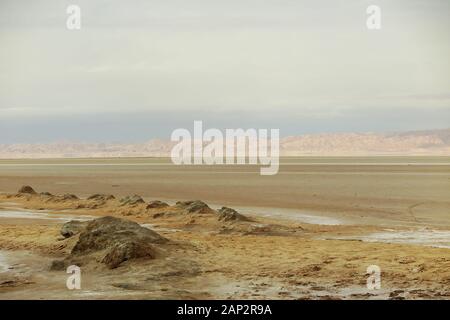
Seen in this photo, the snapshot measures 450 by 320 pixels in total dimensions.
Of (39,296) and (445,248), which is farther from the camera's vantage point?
(445,248)

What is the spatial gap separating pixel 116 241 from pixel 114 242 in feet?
0.13

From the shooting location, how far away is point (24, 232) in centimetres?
1441

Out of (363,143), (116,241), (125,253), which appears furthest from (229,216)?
(363,143)

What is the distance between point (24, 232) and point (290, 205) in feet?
35.1

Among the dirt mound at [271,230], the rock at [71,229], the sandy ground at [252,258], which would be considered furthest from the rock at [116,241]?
the dirt mound at [271,230]

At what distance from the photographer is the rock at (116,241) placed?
10234 millimetres

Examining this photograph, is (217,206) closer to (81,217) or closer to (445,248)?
(81,217)

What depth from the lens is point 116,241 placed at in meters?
10.9

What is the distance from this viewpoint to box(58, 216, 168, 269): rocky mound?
10242 millimetres

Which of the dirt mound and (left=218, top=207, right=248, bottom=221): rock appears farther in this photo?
(left=218, top=207, right=248, bottom=221): rock

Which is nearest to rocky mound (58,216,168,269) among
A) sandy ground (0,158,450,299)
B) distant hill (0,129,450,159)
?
sandy ground (0,158,450,299)

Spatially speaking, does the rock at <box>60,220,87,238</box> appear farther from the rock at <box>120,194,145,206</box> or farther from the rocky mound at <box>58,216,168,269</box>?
the rock at <box>120,194,145,206</box>

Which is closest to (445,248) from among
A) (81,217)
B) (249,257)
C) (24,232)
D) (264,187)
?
(249,257)

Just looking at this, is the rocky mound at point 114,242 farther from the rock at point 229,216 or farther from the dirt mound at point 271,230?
the rock at point 229,216
